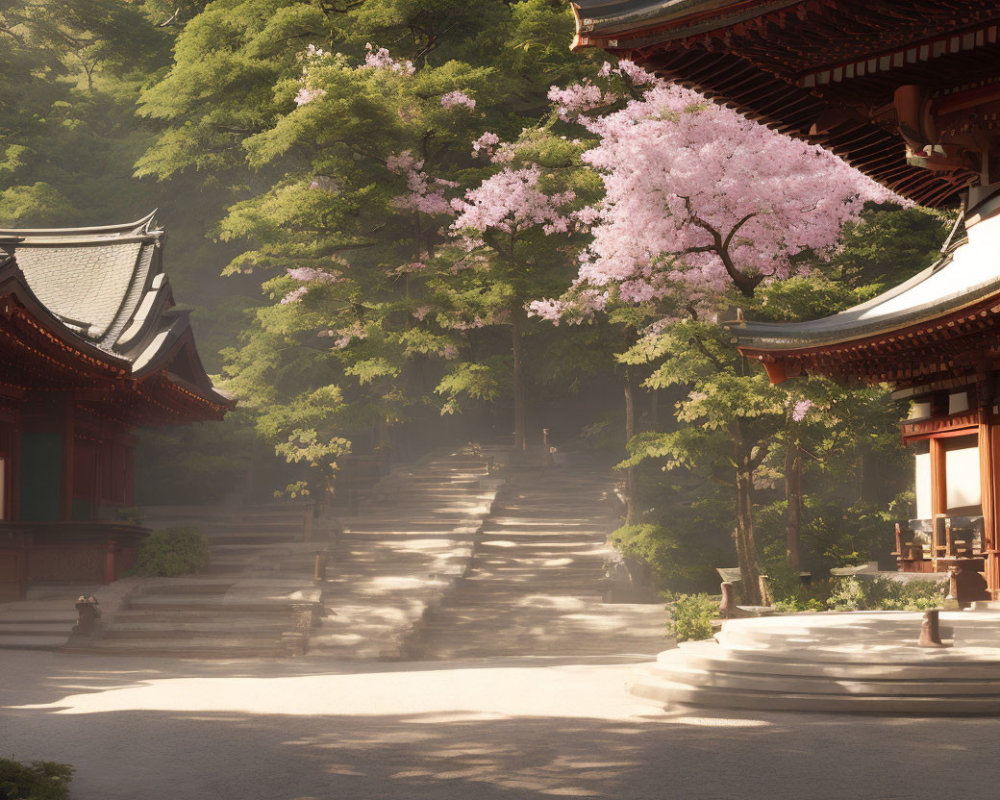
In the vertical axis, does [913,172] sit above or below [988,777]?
above

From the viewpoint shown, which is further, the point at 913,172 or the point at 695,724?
the point at 913,172

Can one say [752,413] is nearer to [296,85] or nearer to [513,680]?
[513,680]

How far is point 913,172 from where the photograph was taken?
48.1ft

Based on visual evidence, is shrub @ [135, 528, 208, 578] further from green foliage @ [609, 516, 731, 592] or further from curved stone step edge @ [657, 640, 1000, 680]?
curved stone step edge @ [657, 640, 1000, 680]

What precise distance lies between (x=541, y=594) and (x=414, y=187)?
12336mm

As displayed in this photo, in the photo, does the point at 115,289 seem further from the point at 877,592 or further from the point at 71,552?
the point at 877,592

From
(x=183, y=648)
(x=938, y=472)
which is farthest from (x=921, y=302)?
(x=183, y=648)

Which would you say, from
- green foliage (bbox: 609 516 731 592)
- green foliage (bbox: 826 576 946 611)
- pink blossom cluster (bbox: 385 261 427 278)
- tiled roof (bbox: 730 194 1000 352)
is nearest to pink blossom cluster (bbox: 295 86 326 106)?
pink blossom cluster (bbox: 385 261 427 278)

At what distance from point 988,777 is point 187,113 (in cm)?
3535

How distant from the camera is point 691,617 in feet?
64.6

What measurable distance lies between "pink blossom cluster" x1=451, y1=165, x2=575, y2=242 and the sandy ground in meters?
16.3

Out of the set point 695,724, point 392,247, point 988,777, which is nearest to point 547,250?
point 392,247

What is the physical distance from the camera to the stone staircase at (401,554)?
64.8ft

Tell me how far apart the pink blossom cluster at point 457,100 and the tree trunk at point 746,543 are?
510 inches
